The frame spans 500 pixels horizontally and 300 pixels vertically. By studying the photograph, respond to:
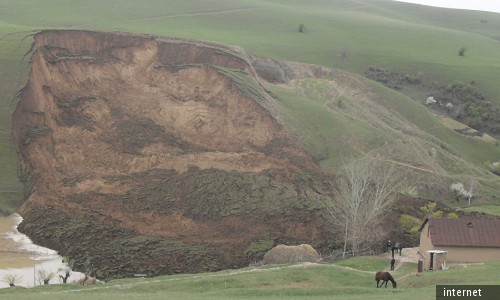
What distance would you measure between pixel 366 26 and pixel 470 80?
96.1 ft

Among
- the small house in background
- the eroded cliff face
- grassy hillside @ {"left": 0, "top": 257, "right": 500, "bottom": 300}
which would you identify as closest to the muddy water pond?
the eroded cliff face

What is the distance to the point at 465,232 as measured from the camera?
3152 cm

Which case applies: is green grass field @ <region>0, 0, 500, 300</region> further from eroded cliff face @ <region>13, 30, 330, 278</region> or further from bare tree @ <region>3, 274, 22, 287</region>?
bare tree @ <region>3, 274, 22, 287</region>

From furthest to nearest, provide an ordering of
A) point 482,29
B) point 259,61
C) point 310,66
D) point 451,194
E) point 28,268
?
1. point 482,29
2. point 310,66
3. point 259,61
4. point 451,194
5. point 28,268

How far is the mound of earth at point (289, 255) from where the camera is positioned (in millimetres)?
33597

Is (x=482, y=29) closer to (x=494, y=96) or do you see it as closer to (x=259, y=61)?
(x=494, y=96)

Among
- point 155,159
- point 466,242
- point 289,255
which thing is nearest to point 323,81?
point 155,159

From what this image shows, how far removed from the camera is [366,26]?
368ft

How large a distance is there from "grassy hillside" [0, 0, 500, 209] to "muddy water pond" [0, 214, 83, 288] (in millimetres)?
5116

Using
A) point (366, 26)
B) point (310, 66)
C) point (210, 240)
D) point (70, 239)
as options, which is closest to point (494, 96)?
point (310, 66)

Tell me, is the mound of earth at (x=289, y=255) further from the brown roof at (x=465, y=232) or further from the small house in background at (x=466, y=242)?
the brown roof at (x=465, y=232)

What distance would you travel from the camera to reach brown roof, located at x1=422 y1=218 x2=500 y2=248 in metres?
31.1

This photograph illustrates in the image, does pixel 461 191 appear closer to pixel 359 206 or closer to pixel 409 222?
pixel 409 222

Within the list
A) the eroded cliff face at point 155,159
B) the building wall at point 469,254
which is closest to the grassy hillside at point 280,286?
the building wall at point 469,254
